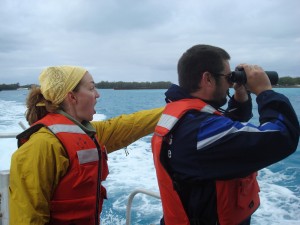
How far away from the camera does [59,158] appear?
5.64 ft

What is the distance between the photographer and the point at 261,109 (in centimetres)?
147

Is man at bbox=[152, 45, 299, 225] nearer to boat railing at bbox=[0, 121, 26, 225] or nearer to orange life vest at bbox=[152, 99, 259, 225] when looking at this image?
orange life vest at bbox=[152, 99, 259, 225]

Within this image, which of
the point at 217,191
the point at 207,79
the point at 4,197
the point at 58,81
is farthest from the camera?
the point at 4,197

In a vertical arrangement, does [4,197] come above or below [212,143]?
below

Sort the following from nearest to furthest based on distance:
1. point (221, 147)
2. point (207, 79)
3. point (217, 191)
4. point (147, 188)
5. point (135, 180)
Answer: point (221, 147) < point (217, 191) < point (207, 79) < point (147, 188) < point (135, 180)

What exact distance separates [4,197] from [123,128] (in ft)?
3.14

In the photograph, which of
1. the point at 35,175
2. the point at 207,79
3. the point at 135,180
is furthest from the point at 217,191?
the point at 135,180

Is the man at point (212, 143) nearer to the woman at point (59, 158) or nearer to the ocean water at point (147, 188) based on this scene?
the woman at point (59, 158)

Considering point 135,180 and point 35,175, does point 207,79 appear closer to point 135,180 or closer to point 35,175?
point 35,175

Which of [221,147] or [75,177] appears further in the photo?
[75,177]

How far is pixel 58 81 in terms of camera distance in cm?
192

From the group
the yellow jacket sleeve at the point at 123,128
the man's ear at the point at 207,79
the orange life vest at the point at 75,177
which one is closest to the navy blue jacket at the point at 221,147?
the man's ear at the point at 207,79

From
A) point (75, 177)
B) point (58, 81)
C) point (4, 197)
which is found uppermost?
point (58, 81)

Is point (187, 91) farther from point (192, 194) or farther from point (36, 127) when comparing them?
point (36, 127)
